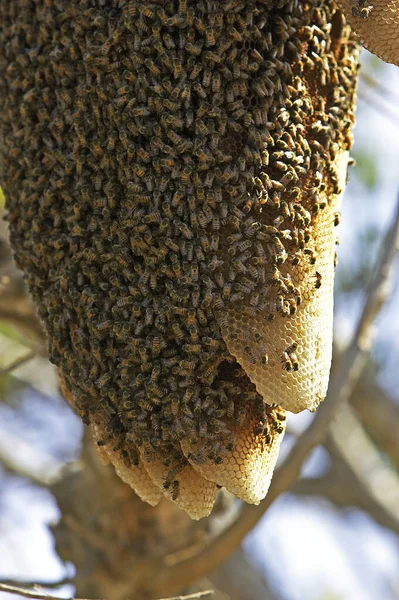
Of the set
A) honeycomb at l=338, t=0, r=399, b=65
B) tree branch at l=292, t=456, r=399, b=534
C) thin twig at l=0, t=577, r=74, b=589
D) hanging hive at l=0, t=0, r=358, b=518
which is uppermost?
honeycomb at l=338, t=0, r=399, b=65

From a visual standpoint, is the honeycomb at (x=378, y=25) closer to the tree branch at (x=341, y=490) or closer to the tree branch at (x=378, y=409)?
the tree branch at (x=378, y=409)

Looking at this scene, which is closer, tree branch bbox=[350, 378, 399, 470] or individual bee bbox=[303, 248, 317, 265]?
individual bee bbox=[303, 248, 317, 265]

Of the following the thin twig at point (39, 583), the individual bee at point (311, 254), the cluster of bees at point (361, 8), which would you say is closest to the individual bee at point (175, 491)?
the individual bee at point (311, 254)

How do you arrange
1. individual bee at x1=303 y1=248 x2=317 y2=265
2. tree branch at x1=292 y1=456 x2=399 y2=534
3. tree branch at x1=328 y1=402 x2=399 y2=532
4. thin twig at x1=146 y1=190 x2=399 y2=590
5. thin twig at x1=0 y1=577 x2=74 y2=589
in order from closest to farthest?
individual bee at x1=303 y1=248 x2=317 y2=265
thin twig at x1=0 y1=577 x2=74 y2=589
thin twig at x1=146 y1=190 x2=399 y2=590
tree branch at x1=328 y1=402 x2=399 y2=532
tree branch at x1=292 y1=456 x2=399 y2=534

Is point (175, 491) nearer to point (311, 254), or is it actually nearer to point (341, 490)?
point (311, 254)

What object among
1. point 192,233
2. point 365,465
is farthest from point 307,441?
point 365,465

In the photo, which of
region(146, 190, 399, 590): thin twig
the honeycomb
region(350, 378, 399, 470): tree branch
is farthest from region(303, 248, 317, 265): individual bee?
region(350, 378, 399, 470): tree branch

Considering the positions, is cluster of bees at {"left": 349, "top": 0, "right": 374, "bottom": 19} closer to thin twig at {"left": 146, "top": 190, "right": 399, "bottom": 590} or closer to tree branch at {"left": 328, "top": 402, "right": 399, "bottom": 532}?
thin twig at {"left": 146, "top": 190, "right": 399, "bottom": 590}
